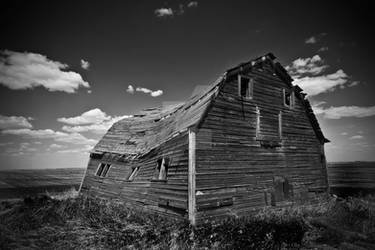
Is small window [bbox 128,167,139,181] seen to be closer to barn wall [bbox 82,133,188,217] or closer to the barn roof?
barn wall [bbox 82,133,188,217]

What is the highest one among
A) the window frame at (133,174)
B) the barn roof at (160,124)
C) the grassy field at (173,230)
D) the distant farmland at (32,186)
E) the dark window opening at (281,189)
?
the barn roof at (160,124)

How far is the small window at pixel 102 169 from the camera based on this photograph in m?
18.7

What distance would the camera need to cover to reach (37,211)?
11.1 metres

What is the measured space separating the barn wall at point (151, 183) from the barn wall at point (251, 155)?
1.08m

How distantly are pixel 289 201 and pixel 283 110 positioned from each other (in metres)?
5.66

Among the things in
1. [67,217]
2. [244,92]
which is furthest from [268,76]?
[67,217]

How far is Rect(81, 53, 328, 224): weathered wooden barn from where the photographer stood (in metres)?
10.4

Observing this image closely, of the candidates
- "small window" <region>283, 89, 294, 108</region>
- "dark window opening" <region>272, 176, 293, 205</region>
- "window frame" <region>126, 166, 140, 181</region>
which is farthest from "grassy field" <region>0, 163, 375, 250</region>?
"small window" <region>283, 89, 294, 108</region>

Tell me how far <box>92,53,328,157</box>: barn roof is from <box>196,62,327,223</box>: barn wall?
55cm

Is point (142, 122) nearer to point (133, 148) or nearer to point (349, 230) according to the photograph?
point (133, 148)

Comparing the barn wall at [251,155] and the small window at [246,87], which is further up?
the small window at [246,87]

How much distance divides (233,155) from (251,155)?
134cm

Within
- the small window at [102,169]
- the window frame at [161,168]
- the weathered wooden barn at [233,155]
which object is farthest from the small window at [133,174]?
the small window at [102,169]

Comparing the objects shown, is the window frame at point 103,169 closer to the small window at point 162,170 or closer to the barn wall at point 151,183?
the barn wall at point 151,183
